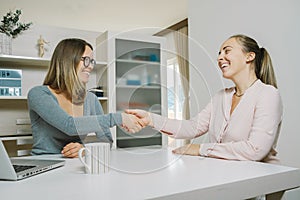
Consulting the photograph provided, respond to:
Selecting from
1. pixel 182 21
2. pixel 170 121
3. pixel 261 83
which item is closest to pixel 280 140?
pixel 261 83

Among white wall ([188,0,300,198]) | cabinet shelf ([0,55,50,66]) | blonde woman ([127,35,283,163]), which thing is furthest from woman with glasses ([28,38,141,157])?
cabinet shelf ([0,55,50,66])

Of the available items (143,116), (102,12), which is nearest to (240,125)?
(143,116)

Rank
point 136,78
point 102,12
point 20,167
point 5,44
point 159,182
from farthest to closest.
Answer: point 102,12
point 5,44
point 136,78
point 20,167
point 159,182

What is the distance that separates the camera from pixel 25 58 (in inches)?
87.2

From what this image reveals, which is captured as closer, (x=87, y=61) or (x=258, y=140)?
(x=258, y=140)

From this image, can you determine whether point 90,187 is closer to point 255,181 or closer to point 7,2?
point 255,181

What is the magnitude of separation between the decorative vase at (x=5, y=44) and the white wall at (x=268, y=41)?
4.98ft

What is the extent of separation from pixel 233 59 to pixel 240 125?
0.28m

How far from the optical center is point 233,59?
3.86ft

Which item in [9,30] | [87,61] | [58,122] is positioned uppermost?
[9,30]

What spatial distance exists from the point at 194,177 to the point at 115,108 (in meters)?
0.50

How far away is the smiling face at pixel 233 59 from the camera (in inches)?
45.9

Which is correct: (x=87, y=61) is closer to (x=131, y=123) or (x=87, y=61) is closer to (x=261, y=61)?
(x=131, y=123)

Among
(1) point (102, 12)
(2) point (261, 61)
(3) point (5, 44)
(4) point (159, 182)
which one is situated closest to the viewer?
(4) point (159, 182)
